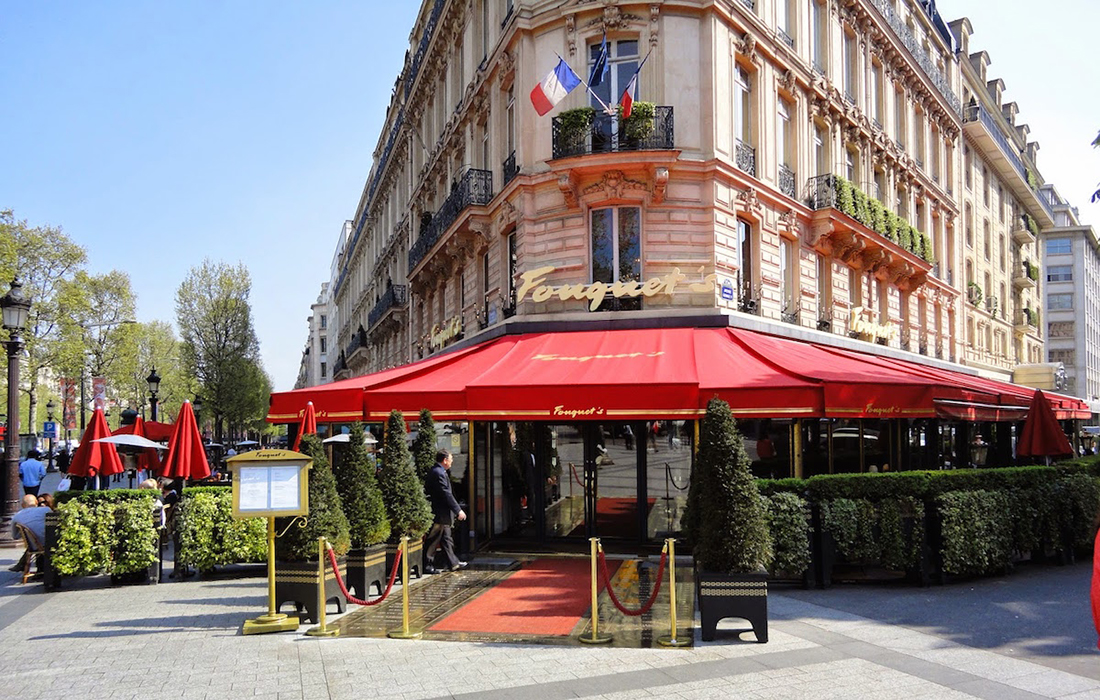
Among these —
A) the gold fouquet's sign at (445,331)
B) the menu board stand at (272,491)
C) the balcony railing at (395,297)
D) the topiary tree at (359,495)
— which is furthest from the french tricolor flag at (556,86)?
the balcony railing at (395,297)

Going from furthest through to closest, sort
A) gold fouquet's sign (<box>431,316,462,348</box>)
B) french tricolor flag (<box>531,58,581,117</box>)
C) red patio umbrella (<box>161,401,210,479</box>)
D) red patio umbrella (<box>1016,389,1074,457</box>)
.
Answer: gold fouquet's sign (<box>431,316,462,348</box>), french tricolor flag (<box>531,58,581,117</box>), red patio umbrella (<box>1016,389,1074,457</box>), red patio umbrella (<box>161,401,210,479</box>)

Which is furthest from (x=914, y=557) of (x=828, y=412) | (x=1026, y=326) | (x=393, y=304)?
(x=1026, y=326)

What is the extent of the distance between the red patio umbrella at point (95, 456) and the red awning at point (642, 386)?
2.42m

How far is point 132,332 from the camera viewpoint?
45781 mm

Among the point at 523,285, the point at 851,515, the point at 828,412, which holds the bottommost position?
the point at 851,515

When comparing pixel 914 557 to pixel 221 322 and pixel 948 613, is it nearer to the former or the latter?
pixel 948 613

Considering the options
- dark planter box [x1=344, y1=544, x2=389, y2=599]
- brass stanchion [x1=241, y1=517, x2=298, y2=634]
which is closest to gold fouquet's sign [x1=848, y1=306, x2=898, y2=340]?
dark planter box [x1=344, y1=544, x2=389, y2=599]

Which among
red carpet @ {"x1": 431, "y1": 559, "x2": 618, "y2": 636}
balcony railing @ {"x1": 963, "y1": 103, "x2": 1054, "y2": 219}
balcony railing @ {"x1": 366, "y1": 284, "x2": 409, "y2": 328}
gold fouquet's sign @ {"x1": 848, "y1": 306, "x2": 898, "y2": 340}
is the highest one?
balcony railing @ {"x1": 963, "y1": 103, "x2": 1054, "y2": 219}

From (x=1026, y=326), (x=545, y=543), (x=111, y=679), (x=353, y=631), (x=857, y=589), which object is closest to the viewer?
(x=111, y=679)

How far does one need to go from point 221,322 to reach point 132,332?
4882mm

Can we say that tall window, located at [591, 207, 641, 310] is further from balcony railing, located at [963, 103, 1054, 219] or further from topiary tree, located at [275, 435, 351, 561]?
balcony railing, located at [963, 103, 1054, 219]

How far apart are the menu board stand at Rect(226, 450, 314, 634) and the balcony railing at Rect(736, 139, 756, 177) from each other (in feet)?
38.1

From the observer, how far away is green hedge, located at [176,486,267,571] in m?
11.2

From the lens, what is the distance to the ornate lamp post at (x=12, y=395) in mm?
15227
